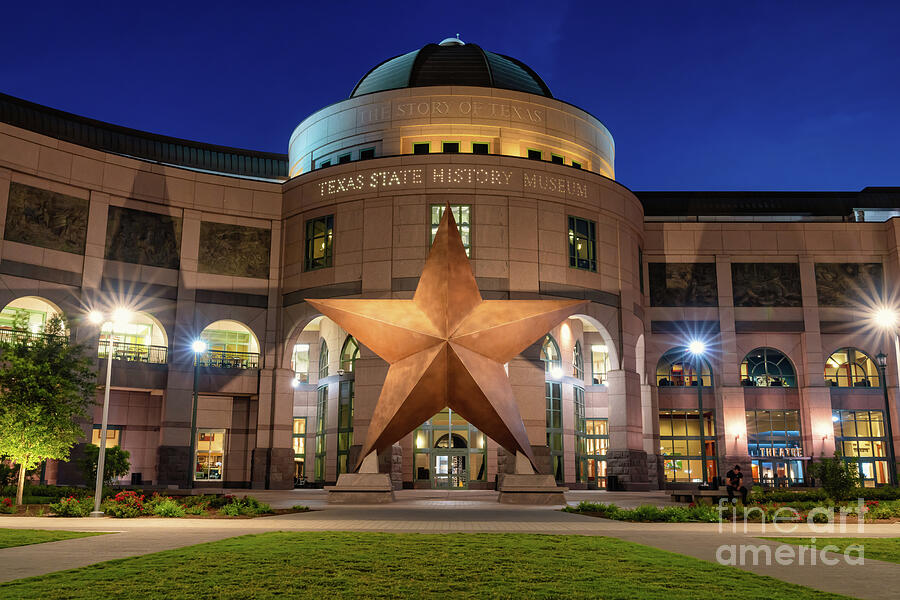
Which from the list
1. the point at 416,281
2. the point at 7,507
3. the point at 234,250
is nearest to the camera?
the point at 7,507

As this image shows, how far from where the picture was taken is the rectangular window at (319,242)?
Result: 46.4 metres

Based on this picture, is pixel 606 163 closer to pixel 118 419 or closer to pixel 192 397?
pixel 192 397

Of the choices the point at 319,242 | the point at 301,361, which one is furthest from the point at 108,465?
the point at 301,361

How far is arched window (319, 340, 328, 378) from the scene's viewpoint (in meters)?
51.0

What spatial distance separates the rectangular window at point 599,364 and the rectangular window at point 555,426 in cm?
813

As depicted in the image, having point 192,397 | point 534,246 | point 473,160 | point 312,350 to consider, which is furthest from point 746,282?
point 192,397

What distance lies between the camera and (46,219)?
138 ft

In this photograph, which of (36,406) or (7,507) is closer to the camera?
(7,507)

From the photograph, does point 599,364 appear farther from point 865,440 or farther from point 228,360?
point 228,360

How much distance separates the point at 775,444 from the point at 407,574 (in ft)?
158

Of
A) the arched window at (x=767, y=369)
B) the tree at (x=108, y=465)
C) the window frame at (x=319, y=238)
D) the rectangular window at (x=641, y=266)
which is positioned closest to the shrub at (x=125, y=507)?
the tree at (x=108, y=465)

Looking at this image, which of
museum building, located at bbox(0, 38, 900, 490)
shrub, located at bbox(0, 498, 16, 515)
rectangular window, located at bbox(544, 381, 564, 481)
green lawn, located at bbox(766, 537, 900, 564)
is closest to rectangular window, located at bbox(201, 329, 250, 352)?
museum building, located at bbox(0, 38, 900, 490)

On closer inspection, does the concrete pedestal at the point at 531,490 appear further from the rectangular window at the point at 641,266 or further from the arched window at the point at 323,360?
the rectangular window at the point at 641,266

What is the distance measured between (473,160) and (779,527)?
1207 inches
